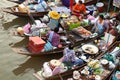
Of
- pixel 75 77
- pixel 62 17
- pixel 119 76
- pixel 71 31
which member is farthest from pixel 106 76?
pixel 62 17

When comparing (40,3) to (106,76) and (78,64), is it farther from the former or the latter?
(106,76)

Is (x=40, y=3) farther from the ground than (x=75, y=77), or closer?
farther from the ground

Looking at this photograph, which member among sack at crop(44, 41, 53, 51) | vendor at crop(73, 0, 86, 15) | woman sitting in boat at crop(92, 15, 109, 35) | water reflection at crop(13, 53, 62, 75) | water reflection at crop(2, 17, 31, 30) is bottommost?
water reflection at crop(13, 53, 62, 75)

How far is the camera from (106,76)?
28.0ft

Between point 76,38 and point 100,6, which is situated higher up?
point 100,6

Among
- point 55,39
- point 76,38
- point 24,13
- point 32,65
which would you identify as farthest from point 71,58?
point 24,13

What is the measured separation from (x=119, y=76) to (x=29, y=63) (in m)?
3.60

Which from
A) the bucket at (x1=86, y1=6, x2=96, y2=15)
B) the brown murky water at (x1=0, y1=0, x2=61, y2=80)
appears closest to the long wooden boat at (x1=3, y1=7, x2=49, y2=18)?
the brown murky water at (x1=0, y1=0, x2=61, y2=80)

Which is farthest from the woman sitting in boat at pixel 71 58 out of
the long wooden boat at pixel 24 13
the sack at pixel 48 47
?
the long wooden boat at pixel 24 13

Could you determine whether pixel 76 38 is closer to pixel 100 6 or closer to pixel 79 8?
pixel 79 8

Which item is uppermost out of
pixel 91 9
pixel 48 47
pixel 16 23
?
pixel 91 9

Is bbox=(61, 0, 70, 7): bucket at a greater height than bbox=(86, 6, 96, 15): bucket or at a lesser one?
greater

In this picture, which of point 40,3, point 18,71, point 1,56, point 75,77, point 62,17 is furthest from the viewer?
point 40,3

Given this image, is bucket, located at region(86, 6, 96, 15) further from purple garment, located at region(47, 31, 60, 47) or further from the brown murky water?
the brown murky water
